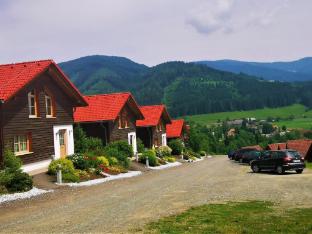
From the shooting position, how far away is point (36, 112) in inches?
1196

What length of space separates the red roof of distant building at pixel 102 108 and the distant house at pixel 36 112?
694cm

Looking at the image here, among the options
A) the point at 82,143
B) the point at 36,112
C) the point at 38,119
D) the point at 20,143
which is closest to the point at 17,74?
the point at 36,112

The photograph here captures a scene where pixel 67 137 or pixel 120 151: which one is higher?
pixel 67 137

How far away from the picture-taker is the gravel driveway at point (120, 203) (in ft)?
44.8

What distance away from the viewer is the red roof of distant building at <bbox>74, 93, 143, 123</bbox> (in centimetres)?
4266

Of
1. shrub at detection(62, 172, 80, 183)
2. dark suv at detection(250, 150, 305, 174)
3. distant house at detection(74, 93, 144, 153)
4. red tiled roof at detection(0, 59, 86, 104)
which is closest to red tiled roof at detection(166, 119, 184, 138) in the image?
distant house at detection(74, 93, 144, 153)

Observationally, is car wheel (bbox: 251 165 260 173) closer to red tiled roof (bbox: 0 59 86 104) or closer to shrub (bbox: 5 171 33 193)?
red tiled roof (bbox: 0 59 86 104)

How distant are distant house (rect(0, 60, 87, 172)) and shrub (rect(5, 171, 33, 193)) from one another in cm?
459

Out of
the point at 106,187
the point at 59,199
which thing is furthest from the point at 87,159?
the point at 59,199

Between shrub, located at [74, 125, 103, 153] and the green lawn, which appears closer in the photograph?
the green lawn

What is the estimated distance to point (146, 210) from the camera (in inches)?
619

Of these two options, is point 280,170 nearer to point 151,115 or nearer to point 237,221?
point 237,221

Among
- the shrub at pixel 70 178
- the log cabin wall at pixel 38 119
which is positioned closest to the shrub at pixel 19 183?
the shrub at pixel 70 178

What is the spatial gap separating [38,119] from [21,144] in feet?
7.61
